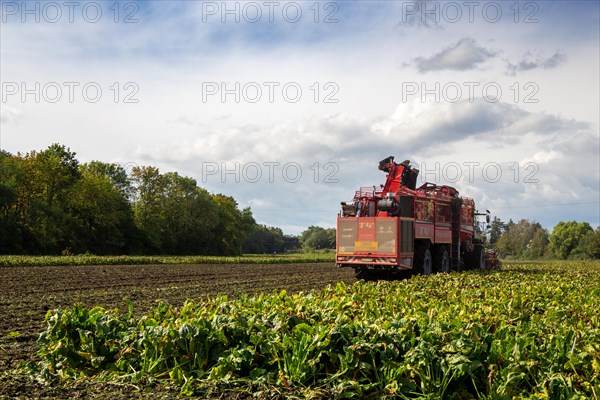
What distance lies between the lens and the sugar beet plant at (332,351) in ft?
18.7

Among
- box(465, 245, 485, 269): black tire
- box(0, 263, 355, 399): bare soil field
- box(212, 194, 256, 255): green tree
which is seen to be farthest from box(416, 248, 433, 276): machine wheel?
box(212, 194, 256, 255): green tree

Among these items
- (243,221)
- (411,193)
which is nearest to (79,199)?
(243,221)

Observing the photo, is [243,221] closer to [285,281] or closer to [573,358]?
[285,281]

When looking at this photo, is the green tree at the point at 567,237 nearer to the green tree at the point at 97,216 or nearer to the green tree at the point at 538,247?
the green tree at the point at 538,247

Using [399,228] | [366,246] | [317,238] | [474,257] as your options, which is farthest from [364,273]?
[317,238]

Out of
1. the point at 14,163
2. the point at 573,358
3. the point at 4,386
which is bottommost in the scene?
the point at 4,386

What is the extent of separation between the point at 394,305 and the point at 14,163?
56.7m

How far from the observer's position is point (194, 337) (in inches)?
260

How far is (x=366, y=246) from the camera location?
19.8 metres

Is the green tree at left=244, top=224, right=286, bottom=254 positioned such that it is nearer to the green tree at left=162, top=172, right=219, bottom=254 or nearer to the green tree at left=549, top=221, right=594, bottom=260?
the green tree at left=162, top=172, right=219, bottom=254

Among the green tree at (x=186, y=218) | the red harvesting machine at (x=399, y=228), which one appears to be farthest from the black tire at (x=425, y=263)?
the green tree at (x=186, y=218)

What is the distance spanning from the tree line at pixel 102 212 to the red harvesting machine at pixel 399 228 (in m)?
35.6

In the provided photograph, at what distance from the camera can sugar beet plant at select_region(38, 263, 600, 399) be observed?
Answer: 18.7ft

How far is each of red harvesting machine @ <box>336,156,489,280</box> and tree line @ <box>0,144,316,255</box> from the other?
35641 mm
